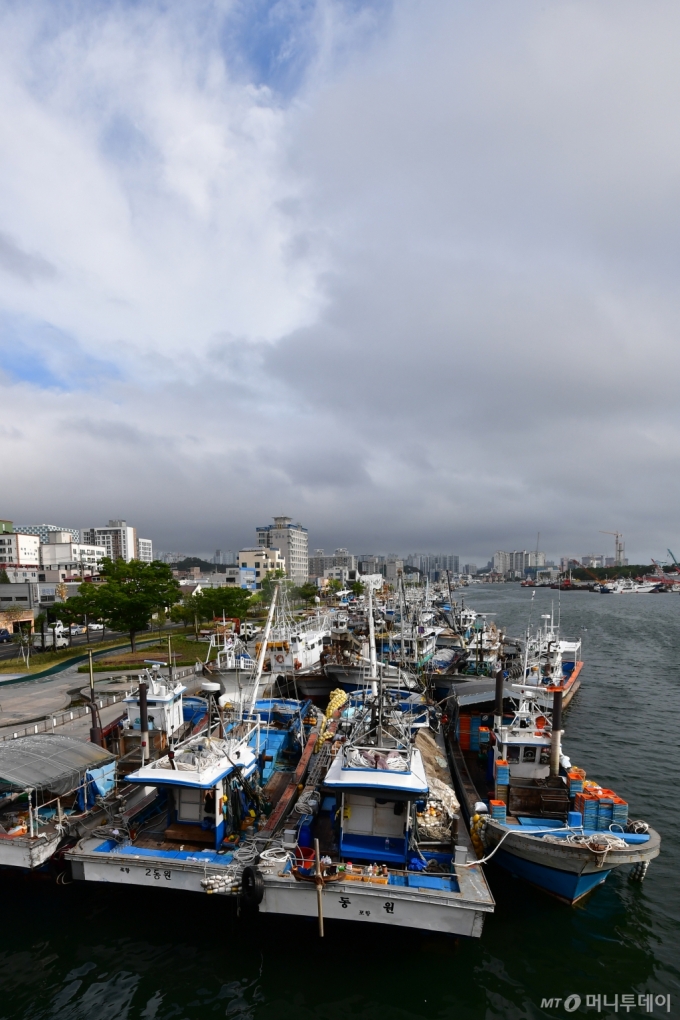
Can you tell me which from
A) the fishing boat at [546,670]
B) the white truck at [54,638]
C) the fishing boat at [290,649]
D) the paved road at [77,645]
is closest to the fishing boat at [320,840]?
the fishing boat at [546,670]

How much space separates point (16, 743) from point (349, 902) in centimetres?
1263

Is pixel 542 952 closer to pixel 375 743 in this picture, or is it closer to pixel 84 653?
pixel 375 743

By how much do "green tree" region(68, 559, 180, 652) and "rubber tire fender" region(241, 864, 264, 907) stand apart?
128 ft

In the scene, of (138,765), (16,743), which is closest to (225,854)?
Answer: (138,765)

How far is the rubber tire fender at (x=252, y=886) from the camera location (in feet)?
39.0

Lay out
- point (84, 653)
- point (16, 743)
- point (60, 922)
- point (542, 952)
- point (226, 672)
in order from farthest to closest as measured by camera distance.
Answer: point (84, 653), point (226, 672), point (16, 743), point (60, 922), point (542, 952)

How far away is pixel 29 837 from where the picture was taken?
14.1 metres

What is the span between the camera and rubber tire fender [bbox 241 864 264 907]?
39.0ft

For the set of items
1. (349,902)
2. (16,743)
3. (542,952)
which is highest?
(16,743)

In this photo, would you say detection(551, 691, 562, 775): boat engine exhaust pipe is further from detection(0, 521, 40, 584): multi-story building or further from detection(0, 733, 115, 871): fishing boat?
detection(0, 521, 40, 584): multi-story building

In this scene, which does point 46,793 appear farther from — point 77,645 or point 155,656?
point 77,645

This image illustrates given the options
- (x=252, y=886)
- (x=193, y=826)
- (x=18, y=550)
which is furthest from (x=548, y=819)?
(x=18, y=550)

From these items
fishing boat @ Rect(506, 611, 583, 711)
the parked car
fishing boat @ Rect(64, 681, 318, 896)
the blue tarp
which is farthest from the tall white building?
fishing boat @ Rect(64, 681, 318, 896)

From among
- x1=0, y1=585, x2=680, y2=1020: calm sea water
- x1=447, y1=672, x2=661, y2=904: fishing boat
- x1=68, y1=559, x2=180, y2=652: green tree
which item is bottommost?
x1=0, y1=585, x2=680, y2=1020: calm sea water
